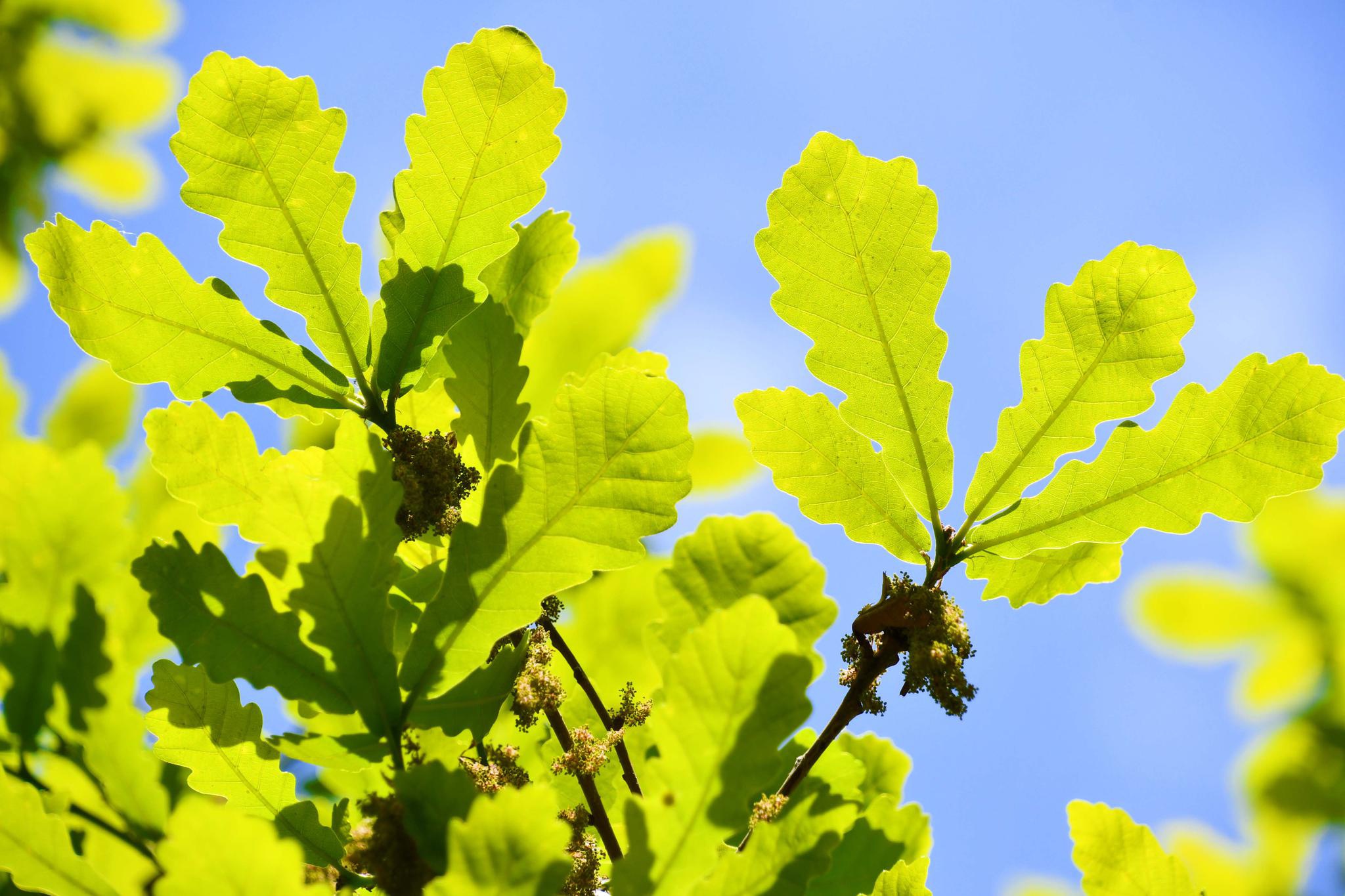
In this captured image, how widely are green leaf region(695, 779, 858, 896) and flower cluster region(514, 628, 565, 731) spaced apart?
0.40 meters

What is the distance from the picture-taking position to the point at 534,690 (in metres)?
1.34

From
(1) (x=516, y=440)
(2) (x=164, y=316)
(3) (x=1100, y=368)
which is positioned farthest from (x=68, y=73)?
(3) (x=1100, y=368)

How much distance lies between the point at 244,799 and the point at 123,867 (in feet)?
2.80

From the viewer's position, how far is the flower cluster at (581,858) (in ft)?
4.33

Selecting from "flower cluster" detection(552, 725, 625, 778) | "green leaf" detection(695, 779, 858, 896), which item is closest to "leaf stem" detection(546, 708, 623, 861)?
"flower cluster" detection(552, 725, 625, 778)

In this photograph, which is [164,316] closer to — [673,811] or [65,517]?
[65,517]

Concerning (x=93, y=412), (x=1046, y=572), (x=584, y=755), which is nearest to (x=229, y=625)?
(x=584, y=755)

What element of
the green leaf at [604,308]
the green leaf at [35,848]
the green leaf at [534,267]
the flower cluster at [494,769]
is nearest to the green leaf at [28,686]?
the green leaf at [35,848]

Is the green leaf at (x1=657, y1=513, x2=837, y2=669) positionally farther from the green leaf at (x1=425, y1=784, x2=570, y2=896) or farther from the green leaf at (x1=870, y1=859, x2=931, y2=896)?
the green leaf at (x1=870, y1=859, x2=931, y2=896)

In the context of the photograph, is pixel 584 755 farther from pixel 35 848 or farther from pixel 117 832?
pixel 117 832

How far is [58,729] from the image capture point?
1.67m

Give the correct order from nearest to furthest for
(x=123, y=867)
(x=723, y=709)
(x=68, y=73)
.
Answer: (x=723, y=709), (x=123, y=867), (x=68, y=73)

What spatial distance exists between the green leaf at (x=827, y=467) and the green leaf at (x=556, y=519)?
259 mm

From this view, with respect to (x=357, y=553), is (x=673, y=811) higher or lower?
lower
